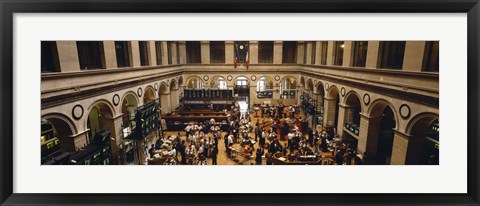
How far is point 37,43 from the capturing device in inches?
160

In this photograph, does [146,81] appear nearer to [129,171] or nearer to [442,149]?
[129,171]

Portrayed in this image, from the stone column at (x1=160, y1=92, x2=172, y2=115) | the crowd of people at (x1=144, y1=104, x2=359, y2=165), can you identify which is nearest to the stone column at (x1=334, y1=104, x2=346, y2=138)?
the crowd of people at (x1=144, y1=104, x2=359, y2=165)

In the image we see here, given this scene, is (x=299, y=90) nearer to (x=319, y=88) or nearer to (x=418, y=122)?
(x=319, y=88)

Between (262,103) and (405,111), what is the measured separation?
38.0 feet

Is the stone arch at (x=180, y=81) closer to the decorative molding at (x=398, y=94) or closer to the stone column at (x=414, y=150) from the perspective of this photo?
the decorative molding at (x=398, y=94)

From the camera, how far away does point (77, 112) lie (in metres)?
6.96

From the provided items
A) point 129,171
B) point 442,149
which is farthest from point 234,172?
point 442,149

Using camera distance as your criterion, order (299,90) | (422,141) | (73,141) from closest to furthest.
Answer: (422,141) < (73,141) < (299,90)

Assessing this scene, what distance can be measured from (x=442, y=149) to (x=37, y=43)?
7531 millimetres

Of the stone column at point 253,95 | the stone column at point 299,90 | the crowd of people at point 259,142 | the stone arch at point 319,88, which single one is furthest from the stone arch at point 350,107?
the stone column at point 253,95

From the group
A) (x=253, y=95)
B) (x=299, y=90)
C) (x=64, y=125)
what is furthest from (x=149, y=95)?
(x=299, y=90)

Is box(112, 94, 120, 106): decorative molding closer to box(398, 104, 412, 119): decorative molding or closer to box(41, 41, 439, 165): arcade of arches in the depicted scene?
box(41, 41, 439, 165): arcade of arches

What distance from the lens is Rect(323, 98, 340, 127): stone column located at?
13.2m

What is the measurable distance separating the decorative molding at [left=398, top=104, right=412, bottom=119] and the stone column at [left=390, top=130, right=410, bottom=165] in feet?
1.81
